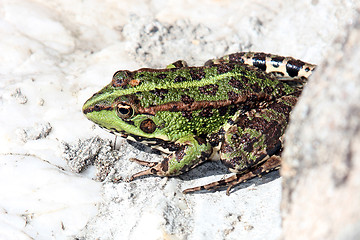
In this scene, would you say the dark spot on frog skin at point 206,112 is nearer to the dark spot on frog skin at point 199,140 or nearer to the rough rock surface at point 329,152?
the dark spot on frog skin at point 199,140

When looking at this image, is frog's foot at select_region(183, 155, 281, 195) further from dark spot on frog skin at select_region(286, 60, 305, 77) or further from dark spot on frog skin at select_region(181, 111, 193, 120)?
dark spot on frog skin at select_region(286, 60, 305, 77)

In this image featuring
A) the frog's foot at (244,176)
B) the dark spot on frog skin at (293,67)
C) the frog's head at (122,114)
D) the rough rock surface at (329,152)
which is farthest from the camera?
the dark spot on frog skin at (293,67)

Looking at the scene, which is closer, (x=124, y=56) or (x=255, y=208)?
(x=255, y=208)

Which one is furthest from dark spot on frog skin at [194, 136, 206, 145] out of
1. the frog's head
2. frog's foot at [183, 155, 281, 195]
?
frog's foot at [183, 155, 281, 195]

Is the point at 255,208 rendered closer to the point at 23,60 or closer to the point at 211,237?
the point at 211,237

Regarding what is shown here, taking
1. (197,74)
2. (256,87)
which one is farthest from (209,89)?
(256,87)

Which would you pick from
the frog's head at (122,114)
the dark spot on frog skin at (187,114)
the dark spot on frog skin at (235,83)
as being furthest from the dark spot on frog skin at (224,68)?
the frog's head at (122,114)

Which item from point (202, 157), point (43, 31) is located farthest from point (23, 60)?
point (202, 157)
